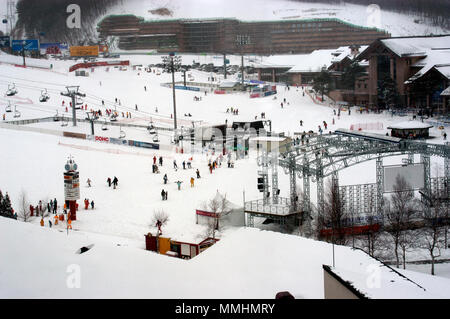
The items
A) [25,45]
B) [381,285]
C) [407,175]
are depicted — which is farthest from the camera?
[25,45]

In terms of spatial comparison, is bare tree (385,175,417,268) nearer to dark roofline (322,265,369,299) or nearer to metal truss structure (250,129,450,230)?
metal truss structure (250,129,450,230)

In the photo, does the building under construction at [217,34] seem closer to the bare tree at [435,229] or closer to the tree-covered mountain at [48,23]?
the tree-covered mountain at [48,23]

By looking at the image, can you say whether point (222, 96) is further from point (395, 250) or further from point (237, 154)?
point (395, 250)

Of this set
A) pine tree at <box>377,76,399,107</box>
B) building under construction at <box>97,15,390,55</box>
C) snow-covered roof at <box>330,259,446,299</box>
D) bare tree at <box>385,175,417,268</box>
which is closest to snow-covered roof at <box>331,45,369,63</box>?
pine tree at <box>377,76,399,107</box>

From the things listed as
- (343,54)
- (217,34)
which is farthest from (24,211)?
(217,34)

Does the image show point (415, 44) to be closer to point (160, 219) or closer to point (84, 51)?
point (160, 219)

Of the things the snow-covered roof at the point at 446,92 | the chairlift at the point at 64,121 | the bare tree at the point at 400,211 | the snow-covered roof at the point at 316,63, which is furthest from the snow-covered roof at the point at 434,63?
the chairlift at the point at 64,121
